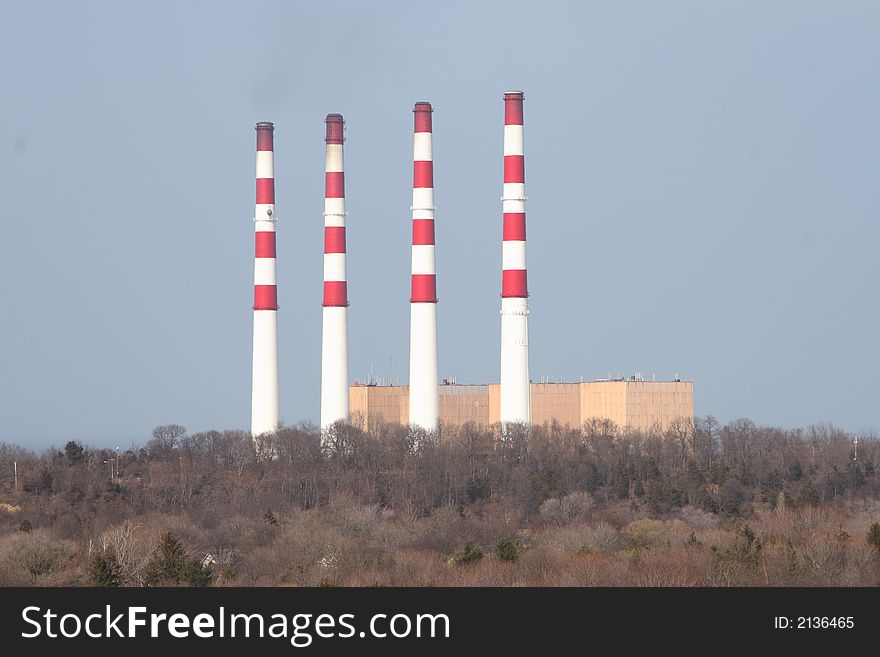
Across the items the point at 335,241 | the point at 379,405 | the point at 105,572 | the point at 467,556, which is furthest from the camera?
the point at 379,405

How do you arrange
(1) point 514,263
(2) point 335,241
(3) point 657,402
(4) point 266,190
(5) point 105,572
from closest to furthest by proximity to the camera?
(5) point 105,572, (1) point 514,263, (2) point 335,241, (4) point 266,190, (3) point 657,402

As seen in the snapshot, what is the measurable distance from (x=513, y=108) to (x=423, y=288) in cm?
556

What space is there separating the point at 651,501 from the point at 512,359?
5.89m

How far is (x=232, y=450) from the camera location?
6006cm

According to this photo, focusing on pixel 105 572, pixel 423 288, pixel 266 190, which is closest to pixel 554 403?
pixel 423 288

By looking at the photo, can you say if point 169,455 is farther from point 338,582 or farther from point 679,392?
point 338,582

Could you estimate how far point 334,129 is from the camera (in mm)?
55938

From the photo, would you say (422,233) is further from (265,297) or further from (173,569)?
(173,569)

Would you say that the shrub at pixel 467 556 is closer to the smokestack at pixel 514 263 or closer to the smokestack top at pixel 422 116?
the smokestack at pixel 514 263

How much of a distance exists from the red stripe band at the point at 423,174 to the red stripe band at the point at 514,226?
2439 millimetres

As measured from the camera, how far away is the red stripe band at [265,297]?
182 feet

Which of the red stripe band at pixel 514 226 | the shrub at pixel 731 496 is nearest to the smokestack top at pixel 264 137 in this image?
the red stripe band at pixel 514 226

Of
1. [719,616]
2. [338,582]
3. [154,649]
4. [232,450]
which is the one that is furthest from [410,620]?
[232,450]

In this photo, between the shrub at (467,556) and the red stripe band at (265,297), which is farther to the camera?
the red stripe band at (265,297)
